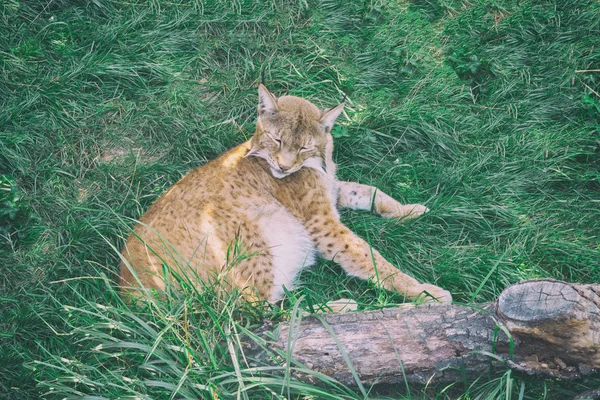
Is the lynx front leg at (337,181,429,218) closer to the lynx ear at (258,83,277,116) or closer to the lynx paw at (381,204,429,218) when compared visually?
the lynx paw at (381,204,429,218)

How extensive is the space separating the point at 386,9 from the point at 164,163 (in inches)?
95.6

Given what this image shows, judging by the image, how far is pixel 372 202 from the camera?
4332 mm

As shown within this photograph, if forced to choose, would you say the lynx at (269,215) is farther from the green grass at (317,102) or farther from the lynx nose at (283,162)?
the green grass at (317,102)

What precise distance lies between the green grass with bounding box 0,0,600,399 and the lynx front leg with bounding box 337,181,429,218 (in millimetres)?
88

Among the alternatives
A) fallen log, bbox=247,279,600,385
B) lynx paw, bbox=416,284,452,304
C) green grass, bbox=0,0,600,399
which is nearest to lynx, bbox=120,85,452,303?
lynx paw, bbox=416,284,452,304

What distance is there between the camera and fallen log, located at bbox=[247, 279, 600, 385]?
104 inches

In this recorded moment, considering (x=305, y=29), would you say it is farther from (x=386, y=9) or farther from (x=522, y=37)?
(x=522, y=37)

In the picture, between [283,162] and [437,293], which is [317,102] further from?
[437,293]

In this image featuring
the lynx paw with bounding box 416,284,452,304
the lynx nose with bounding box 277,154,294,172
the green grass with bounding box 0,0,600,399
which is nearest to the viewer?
the lynx paw with bounding box 416,284,452,304

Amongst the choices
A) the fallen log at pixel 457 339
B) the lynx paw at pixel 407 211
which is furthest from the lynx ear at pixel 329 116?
the fallen log at pixel 457 339

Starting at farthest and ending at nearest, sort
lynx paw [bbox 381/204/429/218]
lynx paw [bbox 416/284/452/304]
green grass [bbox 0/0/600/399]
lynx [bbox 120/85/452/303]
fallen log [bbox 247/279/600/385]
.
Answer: lynx paw [bbox 381/204/429/218], green grass [bbox 0/0/600/399], lynx paw [bbox 416/284/452/304], lynx [bbox 120/85/452/303], fallen log [bbox 247/279/600/385]

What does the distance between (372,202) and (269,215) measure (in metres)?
0.80

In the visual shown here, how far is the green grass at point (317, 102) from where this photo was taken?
12.5ft

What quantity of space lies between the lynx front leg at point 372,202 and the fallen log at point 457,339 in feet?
4.64
